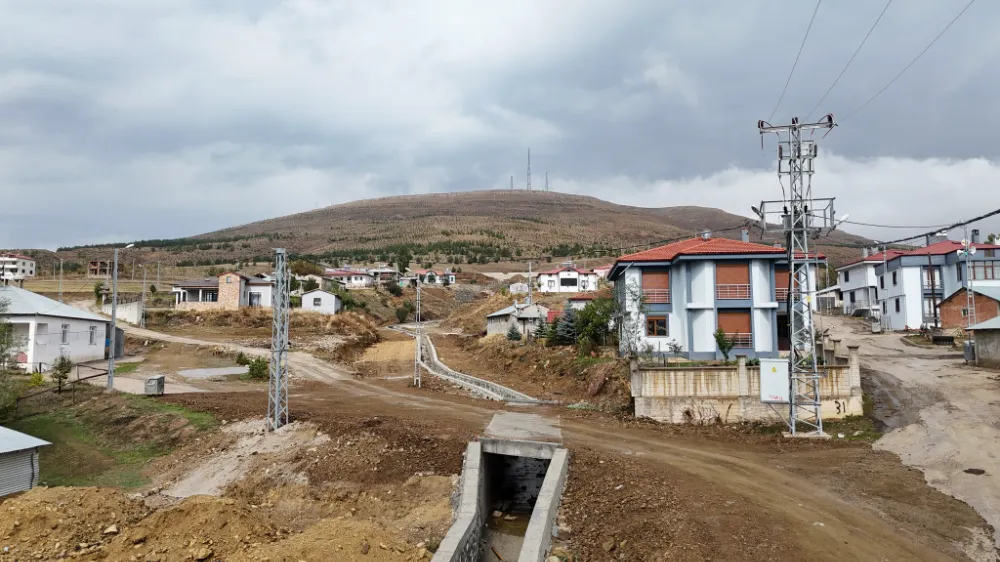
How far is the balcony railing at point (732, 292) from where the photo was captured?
3122cm

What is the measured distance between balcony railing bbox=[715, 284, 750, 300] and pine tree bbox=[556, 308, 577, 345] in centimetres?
1262

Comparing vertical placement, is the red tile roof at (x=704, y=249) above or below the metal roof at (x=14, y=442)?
above

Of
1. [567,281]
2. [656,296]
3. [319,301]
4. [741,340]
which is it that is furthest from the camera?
[567,281]

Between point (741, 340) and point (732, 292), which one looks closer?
point (741, 340)

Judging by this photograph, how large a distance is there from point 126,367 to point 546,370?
2979 cm

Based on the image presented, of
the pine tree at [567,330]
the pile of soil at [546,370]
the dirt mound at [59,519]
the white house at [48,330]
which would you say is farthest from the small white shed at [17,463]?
the pine tree at [567,330]

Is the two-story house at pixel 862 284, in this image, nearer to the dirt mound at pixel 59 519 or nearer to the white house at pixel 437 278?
the dirt mound at pixel 59 519

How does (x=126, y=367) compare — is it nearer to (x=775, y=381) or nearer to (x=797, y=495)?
(x=775, y=381)

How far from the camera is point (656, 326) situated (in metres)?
33.3

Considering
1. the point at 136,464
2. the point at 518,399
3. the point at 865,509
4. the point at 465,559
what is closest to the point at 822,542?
the point at 865,509

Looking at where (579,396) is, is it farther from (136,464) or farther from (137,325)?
Answer: (137,325)

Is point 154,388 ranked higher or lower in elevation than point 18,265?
lower

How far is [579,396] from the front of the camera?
100 ft

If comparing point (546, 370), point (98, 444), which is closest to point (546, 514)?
point (98, 444)
